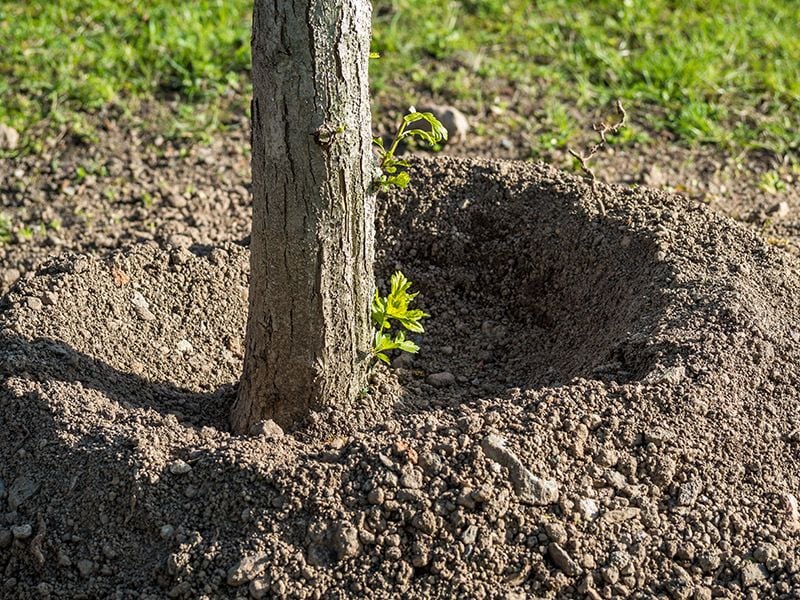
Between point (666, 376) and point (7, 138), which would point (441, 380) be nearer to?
point (666, 376)

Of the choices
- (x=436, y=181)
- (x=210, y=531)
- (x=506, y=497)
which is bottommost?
(x=210, y=531)

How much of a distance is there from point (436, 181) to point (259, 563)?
2080 millimetres

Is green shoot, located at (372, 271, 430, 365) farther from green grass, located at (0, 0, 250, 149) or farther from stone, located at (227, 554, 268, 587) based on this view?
green grass, located at (0, 0, 250, 149)

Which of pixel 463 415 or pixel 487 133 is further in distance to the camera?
pixel 487 133

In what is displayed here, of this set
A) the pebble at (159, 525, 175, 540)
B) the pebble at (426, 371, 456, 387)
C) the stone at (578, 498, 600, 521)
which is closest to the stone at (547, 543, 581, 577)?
the stone at (578, 498, 600, 521)

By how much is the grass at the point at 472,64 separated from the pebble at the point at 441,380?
2.09 meters

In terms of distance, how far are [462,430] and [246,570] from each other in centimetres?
72

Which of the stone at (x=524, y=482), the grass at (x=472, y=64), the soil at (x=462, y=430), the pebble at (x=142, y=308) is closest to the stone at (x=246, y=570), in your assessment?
the soil at (x=462, y=430)

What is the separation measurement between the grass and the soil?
5.57 ft

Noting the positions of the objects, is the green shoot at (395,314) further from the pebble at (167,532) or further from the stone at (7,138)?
the stone at (7,138)

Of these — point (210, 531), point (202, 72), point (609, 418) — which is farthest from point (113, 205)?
point (609, 418)

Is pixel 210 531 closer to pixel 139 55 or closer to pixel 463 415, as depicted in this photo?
pixel 463 415

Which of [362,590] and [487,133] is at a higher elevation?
[487,133]

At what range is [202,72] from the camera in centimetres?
613
